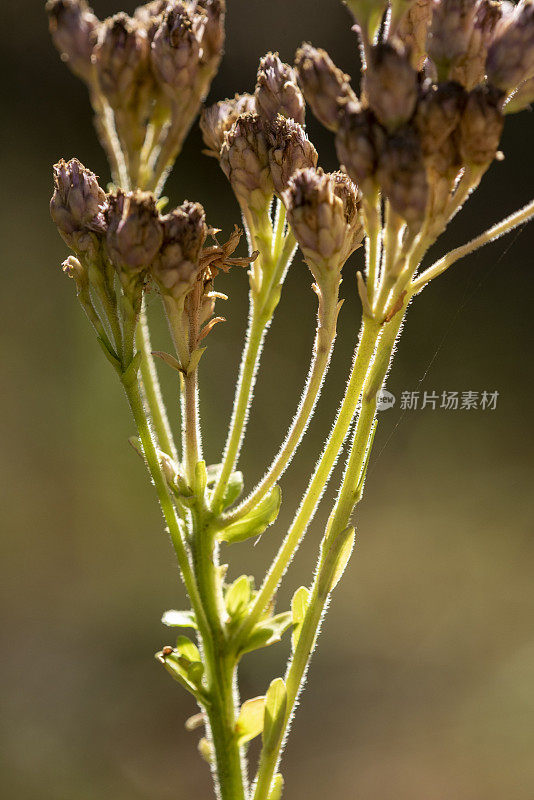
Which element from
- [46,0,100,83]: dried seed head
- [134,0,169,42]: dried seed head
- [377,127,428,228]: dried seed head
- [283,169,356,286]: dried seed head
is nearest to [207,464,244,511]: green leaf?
[283,169,356,286]: dried seed head

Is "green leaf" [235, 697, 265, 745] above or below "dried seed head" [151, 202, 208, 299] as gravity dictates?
below

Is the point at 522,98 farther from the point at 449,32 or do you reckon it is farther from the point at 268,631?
the point at 268,631

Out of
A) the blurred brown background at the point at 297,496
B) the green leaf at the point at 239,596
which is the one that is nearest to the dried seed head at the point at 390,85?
the green leaf at the point at 239,596

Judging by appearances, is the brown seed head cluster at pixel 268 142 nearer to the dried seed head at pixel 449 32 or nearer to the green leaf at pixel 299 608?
the dried seed head at pixel 449 32

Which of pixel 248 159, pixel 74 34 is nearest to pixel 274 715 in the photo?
pixel 248 159

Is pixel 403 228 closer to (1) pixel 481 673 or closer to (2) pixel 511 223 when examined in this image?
(2) pixel 511 223

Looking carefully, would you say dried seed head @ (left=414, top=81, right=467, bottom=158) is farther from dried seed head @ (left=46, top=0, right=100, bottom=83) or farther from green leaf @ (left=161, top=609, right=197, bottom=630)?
dried seed head @ (left=46, top=0, right=100, bottom=83)
